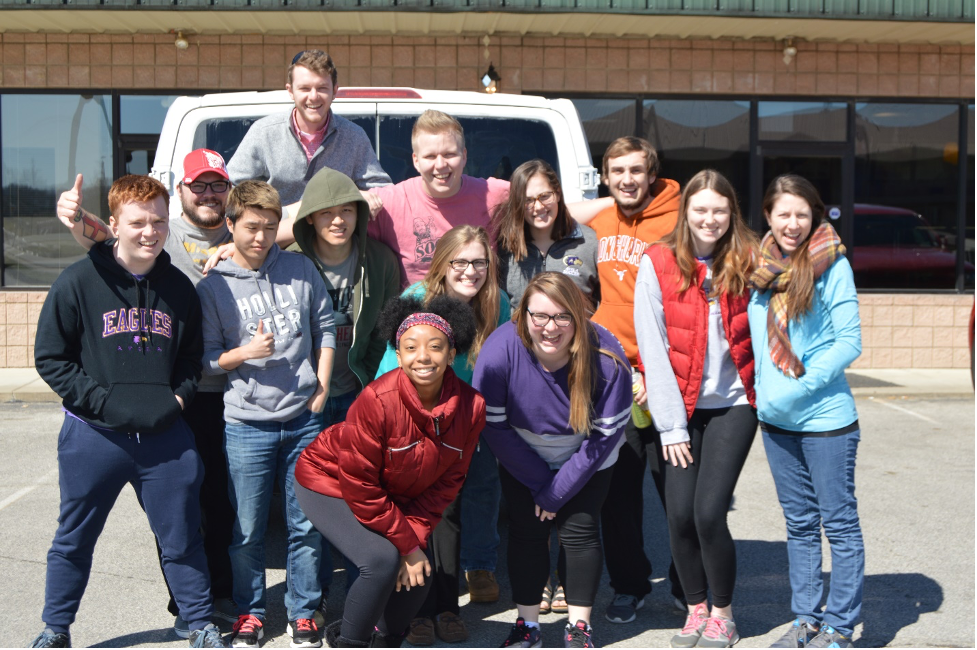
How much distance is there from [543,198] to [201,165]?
1.54m

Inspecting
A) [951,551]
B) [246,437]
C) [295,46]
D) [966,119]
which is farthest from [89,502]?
[966,119]

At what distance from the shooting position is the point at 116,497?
3656mm

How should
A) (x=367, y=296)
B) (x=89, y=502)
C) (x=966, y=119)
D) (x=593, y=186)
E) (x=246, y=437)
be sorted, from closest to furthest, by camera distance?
(x=89, y=502) < (x=246, y=437) < (x=367, y=296) < (x=593, y=186) < (x=966, y=119)

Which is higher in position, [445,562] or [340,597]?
[445,562]

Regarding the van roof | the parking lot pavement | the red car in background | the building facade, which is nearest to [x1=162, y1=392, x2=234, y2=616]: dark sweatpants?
the parking lot pavement

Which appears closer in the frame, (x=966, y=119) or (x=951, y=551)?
(x=951, y=551)

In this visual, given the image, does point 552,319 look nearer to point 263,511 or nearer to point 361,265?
point 361,265

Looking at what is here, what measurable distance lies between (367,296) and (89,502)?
143cm

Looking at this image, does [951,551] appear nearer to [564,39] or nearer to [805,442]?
[805,442]

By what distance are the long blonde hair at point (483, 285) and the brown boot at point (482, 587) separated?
113cm

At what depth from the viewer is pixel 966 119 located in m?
11.9

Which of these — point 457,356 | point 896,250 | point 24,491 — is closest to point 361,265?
point 457,356

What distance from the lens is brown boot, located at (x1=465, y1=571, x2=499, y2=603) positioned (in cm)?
443

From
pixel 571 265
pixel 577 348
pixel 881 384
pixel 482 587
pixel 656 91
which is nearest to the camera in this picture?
pixel 577 348
